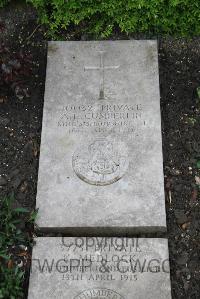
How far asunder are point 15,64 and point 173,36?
1.78 metres

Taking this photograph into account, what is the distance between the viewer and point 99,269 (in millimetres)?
3764

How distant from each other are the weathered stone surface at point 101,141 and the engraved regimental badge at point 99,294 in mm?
518

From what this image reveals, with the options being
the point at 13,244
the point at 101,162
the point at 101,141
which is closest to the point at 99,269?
the point at 13,244

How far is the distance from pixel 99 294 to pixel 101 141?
4.47ft

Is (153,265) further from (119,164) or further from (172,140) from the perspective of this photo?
(172,140)

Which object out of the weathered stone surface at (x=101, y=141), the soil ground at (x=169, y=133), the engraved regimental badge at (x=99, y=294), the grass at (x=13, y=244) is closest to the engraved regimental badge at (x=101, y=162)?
the weathered stone surface at (x=101, y=141)

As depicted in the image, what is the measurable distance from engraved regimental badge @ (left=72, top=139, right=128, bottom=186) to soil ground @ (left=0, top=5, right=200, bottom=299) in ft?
1.48

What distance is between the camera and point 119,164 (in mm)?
4195

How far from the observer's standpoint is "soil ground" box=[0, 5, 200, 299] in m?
4.07

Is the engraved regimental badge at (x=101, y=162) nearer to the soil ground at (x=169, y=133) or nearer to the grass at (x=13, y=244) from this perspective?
the soil ground at (x=169, y=133)

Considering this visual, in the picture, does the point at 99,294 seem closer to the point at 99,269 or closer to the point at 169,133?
the point at 99,269

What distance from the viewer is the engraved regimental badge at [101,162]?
4.12 m

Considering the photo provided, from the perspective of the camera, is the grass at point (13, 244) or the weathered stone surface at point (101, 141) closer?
the grass at point (13, 244)

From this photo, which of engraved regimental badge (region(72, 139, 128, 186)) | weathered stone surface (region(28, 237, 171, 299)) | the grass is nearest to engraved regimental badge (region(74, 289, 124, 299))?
weathered stone surface (region(28, 237, 171, 299))
